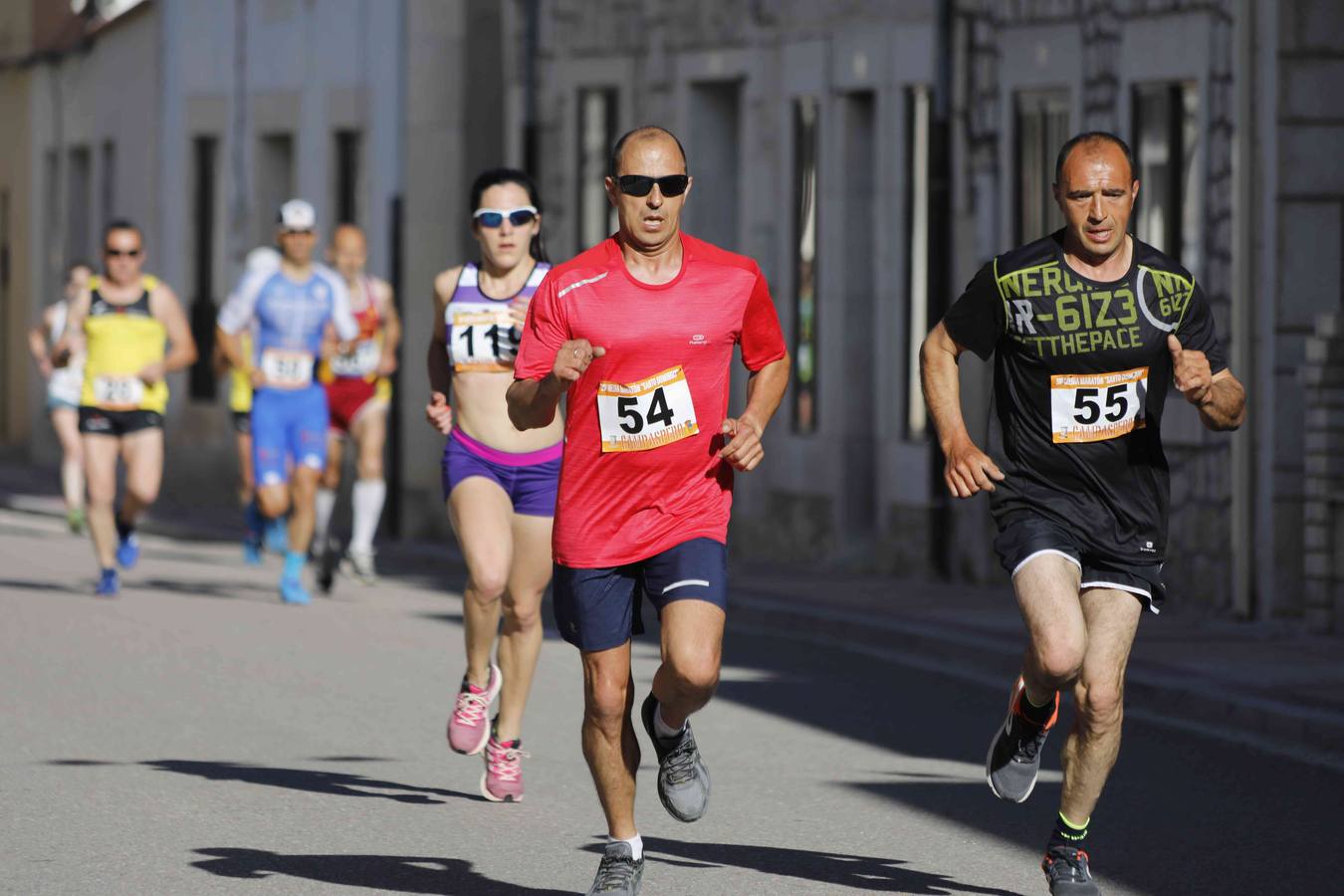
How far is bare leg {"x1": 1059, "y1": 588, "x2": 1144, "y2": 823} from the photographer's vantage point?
7453 millimetres

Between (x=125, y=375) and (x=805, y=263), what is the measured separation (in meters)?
6.08

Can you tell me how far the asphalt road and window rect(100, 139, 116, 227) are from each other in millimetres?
21344

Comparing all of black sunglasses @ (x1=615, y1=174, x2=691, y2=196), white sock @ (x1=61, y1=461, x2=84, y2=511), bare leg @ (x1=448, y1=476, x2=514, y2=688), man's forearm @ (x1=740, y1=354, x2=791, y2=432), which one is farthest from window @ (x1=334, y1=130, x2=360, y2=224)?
black sunglasses @ (x1=615, y1=174, x2=691, y2=196)

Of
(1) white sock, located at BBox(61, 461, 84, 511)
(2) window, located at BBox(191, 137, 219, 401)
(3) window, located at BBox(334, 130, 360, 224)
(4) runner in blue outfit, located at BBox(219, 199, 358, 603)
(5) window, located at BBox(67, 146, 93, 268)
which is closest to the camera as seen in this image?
(4) runner in blue outfit, located at BBox(219, 199, 358, 603)

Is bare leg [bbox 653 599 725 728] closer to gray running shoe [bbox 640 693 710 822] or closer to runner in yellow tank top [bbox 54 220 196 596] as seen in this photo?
gray running shoe [bbox 640 693 710 822]

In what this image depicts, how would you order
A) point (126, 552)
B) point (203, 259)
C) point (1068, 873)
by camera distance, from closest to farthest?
1. point (1068, 873)
2. point (126, 552)
3. point (203, 259)

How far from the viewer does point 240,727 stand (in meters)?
11.2

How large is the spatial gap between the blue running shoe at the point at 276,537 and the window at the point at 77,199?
17077mm

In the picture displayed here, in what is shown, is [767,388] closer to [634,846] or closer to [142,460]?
[634,846]

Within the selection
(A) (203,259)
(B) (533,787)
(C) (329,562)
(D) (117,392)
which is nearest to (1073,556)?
(B) (533,787)

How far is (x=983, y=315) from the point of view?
7.68 metres

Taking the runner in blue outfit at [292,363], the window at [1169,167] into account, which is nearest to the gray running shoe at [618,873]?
the runner in blue outfit at [292,363]

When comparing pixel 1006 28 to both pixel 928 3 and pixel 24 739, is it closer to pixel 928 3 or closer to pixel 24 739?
pixel 928 3

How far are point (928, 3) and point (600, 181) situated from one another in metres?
4.24
